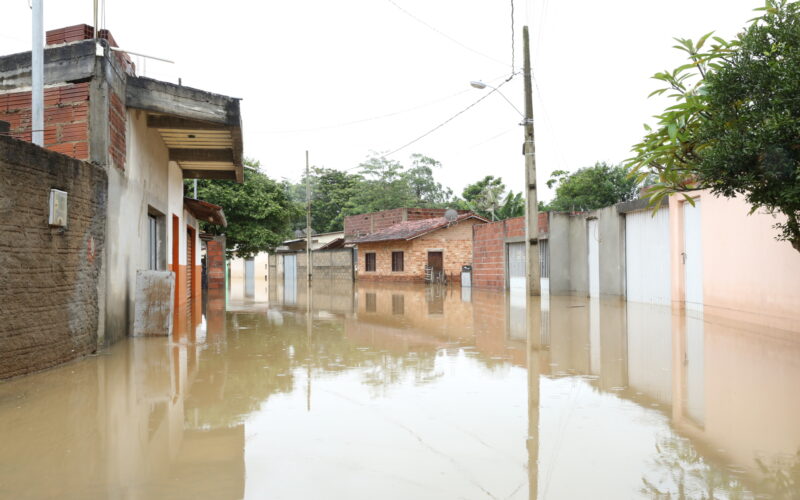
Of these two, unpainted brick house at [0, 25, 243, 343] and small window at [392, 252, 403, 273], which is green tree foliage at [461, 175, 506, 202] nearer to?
small window at [392, 252, 403, 273]

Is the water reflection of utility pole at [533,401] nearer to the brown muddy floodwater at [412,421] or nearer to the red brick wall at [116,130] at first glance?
the brown muddy floodwater at [412,421]

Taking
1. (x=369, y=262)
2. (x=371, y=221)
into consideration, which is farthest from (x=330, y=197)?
(x=369, y=262)

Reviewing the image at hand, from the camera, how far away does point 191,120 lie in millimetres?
10664

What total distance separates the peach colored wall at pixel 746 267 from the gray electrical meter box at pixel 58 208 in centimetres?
1014

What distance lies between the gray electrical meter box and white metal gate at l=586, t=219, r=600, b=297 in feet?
49.2

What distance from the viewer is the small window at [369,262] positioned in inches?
1507

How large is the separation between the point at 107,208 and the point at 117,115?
1462mm

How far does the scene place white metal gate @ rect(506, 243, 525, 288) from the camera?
22.7 m

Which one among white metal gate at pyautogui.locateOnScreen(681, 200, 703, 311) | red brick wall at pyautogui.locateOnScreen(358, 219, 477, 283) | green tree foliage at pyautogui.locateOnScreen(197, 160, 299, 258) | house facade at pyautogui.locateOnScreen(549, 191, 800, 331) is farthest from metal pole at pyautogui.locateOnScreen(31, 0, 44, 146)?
red brick wall at pyautogui.locateOnScreen(358, 219, 477, 283)

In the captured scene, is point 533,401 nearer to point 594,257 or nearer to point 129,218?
point 129,218

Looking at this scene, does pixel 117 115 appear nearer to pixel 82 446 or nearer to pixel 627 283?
pixel 82 446

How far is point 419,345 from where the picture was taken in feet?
28.1

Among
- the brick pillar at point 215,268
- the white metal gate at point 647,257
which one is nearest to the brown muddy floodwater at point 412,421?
the white metal gate at point 647,257

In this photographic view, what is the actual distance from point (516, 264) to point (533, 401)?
60.4 feet
